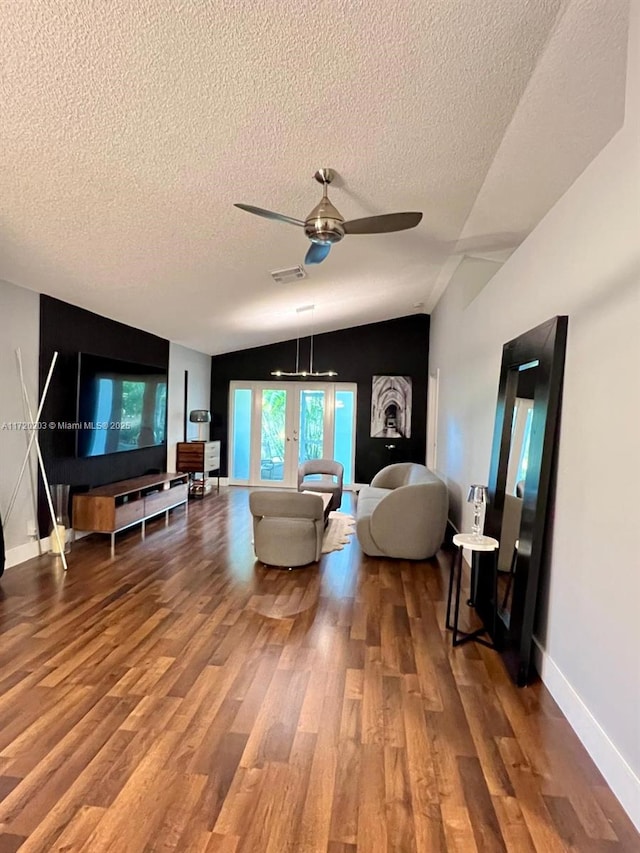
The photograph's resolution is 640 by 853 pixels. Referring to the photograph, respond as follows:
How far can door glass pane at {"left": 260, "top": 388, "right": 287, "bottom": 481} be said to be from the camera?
9.24 meters

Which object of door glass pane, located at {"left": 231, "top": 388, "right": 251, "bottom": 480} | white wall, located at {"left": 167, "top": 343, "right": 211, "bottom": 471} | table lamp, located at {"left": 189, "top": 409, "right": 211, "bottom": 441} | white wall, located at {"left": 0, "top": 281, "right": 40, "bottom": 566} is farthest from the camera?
door glass pane, located at {"left": 231, "top": 388, "right": 251, "bottom": 480}

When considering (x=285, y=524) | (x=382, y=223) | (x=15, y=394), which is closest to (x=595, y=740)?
(x=382, y=223)

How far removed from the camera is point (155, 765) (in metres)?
1.98

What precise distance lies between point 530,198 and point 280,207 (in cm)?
181

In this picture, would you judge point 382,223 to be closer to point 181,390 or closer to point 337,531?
point 337,531

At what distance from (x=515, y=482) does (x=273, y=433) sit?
6543 mm

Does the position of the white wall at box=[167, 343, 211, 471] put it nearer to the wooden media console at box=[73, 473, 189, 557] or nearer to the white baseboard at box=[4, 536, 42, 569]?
the wooden media console at box=[73, 473, 189, 557]

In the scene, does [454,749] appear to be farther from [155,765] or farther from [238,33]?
[238,33]

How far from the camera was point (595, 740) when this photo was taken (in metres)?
2.04

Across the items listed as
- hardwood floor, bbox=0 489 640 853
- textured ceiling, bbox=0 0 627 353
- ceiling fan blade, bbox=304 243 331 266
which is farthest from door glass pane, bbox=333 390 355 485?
ceiling fan blade, bbox=304 243 331 266

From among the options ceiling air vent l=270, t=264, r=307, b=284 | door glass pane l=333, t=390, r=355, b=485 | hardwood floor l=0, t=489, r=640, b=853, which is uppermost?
ceiling air vent l=270, t=264, r=307, b=284

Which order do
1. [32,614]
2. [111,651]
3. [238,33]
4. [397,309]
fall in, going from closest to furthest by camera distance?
[238,33]
[111,651]
[32,614]
[397,309]

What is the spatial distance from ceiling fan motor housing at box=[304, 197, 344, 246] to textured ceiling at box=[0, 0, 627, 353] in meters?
0.33

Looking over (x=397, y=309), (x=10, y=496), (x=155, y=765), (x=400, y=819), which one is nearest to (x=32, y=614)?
(x=10, y=496)
